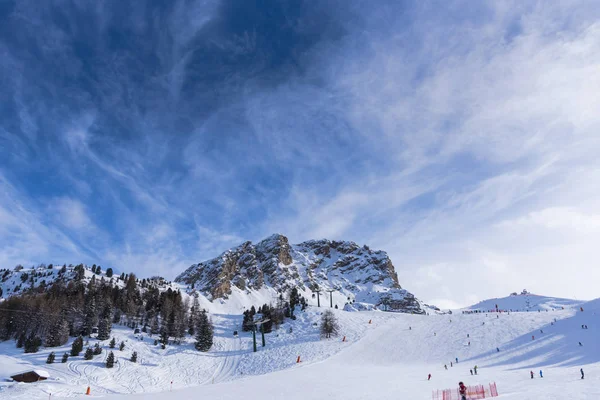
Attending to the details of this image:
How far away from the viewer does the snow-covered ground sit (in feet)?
103

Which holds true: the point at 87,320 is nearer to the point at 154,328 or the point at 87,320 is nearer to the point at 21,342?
the point at 21,342

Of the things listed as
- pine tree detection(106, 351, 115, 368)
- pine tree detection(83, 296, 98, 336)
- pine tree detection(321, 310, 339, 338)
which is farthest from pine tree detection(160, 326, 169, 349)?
pine tree detection(321, 310, 339, 338)

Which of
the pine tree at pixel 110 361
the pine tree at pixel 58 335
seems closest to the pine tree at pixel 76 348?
the pine tree at pixel 58 335

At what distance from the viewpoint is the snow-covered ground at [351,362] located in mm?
31422

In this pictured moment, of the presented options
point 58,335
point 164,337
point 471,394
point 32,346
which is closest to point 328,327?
point 164,337

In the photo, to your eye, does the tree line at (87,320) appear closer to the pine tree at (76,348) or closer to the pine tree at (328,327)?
the pine tree at (76,348)

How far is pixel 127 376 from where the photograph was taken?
164ft

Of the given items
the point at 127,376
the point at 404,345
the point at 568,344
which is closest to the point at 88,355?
the point at 127,376

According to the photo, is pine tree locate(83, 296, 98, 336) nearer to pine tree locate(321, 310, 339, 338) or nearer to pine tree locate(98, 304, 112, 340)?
pine tree locate(98, 304, 112, 340)

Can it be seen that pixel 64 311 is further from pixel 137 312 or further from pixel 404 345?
pixel 404 345

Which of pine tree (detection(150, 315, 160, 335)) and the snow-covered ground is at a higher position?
pine tree (detection(150, 315, 160, 335))

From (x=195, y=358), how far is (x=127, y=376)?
49.0 ft

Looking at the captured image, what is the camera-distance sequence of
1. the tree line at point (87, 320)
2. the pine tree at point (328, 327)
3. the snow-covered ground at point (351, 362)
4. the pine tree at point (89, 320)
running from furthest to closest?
the pine tree at point (328, 327) → the pine tree at point (89, 320) → the tree line at point (87, 320) → the snow-covered ground at point (351, 362)

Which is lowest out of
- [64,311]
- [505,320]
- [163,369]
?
[163,369]
